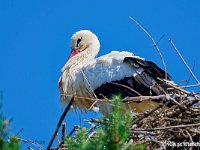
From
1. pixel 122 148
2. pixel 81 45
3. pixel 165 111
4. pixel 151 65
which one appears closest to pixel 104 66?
pixel 151 65

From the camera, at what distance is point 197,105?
4617 mm

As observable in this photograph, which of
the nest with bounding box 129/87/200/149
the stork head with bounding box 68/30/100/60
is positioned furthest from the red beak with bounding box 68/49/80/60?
the nest with bounding box 129/87/200/149

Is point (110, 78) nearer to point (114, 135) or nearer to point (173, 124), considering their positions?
point (173, 124)

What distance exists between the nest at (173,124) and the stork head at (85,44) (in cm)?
459

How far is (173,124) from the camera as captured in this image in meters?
4.63

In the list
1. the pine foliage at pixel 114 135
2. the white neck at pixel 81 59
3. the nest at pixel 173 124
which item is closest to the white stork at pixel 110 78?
the white neck at pixel 81 59

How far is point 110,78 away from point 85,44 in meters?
1.70

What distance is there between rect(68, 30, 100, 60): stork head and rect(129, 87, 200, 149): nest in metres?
4.59

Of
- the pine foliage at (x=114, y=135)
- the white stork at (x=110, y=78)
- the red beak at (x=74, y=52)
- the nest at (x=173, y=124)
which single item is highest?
the red beak at (x=74, y=52)

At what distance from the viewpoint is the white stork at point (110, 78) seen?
282 inches

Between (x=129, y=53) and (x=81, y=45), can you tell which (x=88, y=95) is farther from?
(x=81, y=45)

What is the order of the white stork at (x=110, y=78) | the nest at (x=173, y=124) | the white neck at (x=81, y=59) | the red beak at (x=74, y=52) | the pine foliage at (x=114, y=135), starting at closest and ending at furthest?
the pine foliage at (x=114, y=135) < the nest at (x=173, y=124) < the white stork at (x=110, y=78) < the white neck at (x=81, y=59) < the red beak at (x=74, y=52)

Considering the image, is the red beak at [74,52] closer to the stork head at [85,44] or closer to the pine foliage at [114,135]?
the stork head at [85,44]

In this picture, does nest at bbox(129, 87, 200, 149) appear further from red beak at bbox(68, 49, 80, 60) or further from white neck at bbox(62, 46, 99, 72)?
red beak at bbox(68, 49, 80, 60)
